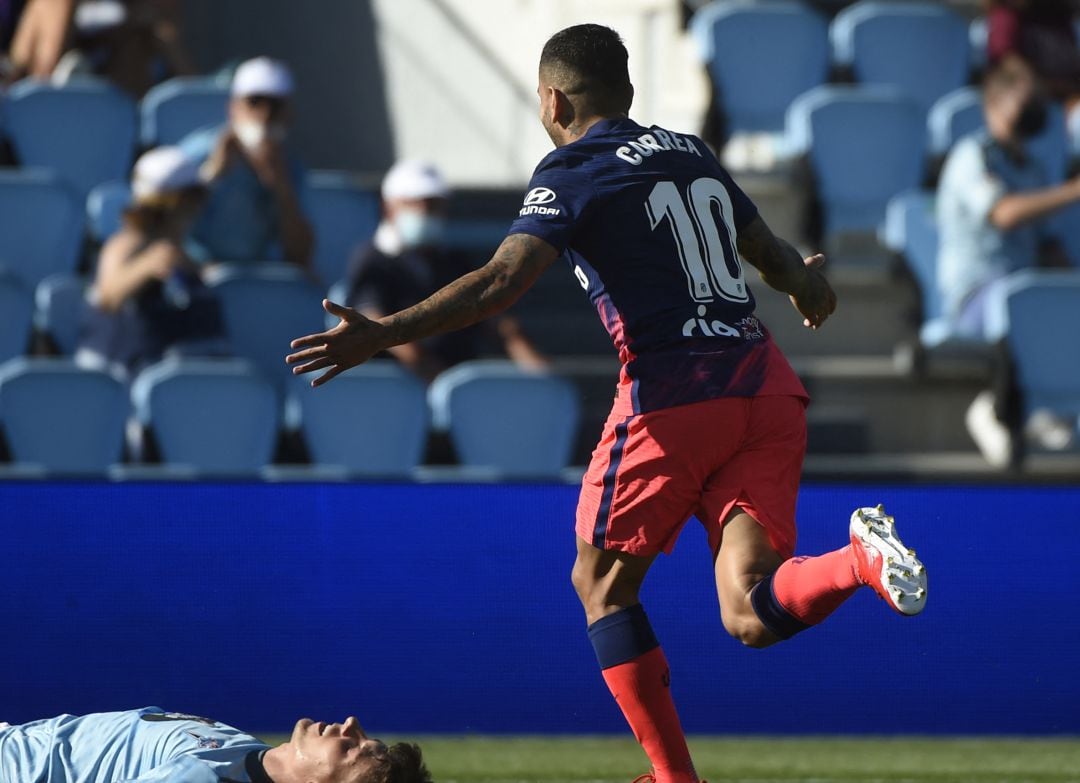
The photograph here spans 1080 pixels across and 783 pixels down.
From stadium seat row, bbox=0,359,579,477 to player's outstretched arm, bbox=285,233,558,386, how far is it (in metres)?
3.62

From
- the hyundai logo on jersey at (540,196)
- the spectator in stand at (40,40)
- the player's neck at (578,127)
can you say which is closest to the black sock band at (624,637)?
the hyundai logo on jersey at (540,196)

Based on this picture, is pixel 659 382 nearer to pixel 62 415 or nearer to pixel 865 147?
pixel 62 415

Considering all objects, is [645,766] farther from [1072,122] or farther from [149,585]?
[1072,122]

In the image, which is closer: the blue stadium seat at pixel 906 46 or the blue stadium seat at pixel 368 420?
the blue stadium seat at pixel 368 420

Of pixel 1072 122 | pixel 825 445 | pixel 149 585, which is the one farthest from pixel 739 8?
pixel 149 585

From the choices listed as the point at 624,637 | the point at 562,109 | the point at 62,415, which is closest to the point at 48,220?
the point at 62,415

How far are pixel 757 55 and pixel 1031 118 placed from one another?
1576mm

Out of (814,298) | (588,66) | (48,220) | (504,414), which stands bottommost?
(504,414)

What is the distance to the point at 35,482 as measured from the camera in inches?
235

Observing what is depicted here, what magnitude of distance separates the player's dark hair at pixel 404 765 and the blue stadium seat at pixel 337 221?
557 cm

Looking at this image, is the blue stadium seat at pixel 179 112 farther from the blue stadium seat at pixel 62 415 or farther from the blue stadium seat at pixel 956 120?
the blue stadium seat at pixel 956 120

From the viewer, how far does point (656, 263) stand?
14.0 ft

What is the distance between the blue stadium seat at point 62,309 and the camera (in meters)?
8.01

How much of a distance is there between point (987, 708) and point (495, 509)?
5.91ft
